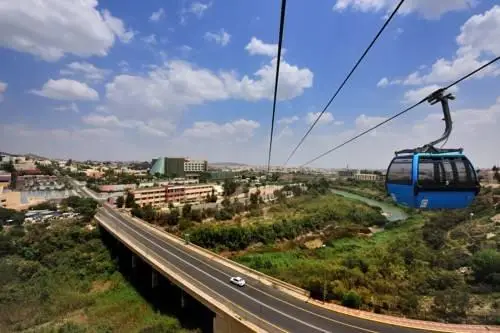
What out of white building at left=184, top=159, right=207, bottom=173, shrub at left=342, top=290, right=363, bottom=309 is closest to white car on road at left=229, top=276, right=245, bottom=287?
shrub at left=342, top=290, right=363, bottom=309

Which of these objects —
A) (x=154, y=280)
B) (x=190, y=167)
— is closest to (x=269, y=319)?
(x=154, y=280)

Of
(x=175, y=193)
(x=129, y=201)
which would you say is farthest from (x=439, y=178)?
(x=175, y=193)

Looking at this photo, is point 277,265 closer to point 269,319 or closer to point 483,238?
point 269,319

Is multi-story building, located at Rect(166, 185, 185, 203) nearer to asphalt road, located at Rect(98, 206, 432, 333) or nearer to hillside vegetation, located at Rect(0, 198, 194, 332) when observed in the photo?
hillside vegetation, located at Rect(0, 198, 194, 332)

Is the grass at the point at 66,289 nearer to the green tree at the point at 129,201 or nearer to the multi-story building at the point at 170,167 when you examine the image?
the green tree at the point at 129,201

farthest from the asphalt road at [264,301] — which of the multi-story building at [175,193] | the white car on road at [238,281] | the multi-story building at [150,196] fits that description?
the multi-story building at [175,193]
